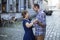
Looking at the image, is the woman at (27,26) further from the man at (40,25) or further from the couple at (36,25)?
the man at (40,25)

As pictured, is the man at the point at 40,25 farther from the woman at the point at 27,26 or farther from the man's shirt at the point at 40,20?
the woman at the point at 27,26

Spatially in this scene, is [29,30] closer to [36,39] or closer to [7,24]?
[36,39]

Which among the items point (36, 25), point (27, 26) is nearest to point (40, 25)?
point (36, 25)

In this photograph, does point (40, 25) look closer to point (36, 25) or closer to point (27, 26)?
point (36, 25)

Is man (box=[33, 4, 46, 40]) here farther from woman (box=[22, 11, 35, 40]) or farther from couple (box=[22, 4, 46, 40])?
woman (box=[22, 11, 35, 40])

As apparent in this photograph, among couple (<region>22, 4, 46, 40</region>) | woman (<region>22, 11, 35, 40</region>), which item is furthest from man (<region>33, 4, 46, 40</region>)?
woman (<region>22, 11, 35, 40</region>)

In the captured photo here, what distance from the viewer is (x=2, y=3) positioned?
8.09 meters

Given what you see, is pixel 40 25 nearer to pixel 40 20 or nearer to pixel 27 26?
pixel 40 20

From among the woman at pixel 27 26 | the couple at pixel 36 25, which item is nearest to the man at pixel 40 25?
the couple at pixel 36 25

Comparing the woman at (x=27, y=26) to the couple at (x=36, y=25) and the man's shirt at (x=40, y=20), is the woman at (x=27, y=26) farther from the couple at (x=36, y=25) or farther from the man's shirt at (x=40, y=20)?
the man's shirt at (x=40, y=20)

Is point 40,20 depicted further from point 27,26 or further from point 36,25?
point 27,26

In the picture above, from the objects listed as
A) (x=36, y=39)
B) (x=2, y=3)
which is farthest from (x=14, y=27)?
(x=36, y=39)

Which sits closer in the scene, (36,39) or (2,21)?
(36,39)

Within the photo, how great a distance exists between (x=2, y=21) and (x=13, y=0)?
1.01 m
